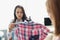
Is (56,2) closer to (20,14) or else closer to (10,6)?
(20,14)

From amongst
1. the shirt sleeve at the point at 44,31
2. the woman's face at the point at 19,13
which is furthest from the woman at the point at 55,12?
the woman's face at the point at 19,13

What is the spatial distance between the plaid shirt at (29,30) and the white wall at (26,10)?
964 mm

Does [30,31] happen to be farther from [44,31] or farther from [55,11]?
[55,11]

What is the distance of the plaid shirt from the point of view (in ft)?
5.47

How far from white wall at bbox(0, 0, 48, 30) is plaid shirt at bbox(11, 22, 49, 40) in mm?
964

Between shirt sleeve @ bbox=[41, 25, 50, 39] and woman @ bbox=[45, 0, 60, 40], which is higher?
woman @ bbox=[45, 0, 60, 40]

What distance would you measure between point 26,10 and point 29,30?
1.02 meters

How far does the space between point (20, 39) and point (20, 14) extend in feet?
1.33

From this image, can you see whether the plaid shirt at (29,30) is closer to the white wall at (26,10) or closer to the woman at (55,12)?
the woman at (55,12)

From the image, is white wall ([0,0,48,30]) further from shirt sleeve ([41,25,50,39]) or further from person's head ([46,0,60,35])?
person's head ([46,0,60,35])

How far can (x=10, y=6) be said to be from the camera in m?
2.67

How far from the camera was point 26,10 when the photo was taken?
2.68 metres

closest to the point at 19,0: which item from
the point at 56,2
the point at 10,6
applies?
the point at 10,6

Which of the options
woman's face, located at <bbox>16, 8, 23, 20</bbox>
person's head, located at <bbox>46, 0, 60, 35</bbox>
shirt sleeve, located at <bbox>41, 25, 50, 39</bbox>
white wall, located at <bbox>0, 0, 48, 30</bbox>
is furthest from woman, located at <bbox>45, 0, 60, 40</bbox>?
white wall, located at <bbox>0, 0, 48, 30</bbox>
